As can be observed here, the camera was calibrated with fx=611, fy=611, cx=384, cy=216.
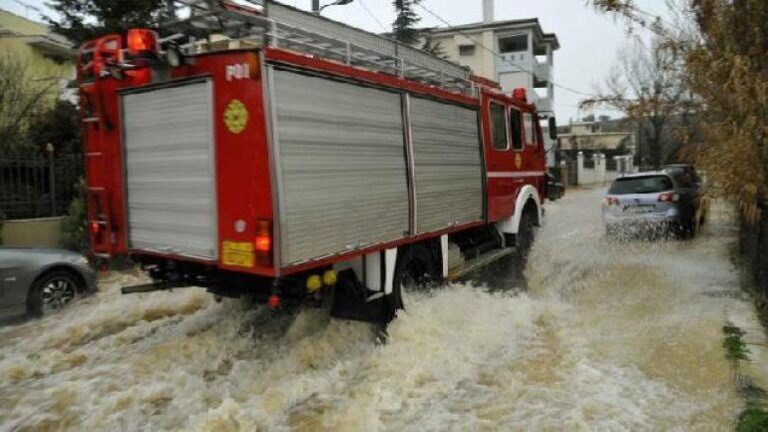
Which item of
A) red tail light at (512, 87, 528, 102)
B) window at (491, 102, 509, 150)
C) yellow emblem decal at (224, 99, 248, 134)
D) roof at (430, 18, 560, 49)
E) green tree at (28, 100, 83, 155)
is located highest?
roof at (430, 18, 560, 49)

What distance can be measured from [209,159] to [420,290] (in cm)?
291

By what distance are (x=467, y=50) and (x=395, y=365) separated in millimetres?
38305

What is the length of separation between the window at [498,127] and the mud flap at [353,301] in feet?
11.1

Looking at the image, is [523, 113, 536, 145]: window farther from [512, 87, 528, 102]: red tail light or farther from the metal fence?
the metal fence

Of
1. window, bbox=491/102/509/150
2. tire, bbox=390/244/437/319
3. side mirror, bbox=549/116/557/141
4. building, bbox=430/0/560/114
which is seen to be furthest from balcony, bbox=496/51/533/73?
tire, bbox=390/244/437/319

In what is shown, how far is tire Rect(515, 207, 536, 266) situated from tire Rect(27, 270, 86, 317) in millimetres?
6165

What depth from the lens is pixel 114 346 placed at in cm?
619

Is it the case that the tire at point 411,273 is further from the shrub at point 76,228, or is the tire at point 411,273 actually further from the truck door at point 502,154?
the shrub at point 76,228

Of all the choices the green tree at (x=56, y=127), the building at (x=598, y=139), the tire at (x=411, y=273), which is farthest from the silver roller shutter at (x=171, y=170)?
the building at (x=598, y=139)

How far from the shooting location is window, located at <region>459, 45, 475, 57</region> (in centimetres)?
4103

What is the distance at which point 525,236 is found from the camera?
9812 mm

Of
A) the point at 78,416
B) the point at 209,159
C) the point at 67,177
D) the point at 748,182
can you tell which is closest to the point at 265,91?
the point at 209,159

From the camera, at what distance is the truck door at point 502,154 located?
26.9 ft

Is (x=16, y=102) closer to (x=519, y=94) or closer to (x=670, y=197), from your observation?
(x=519, y=94)
